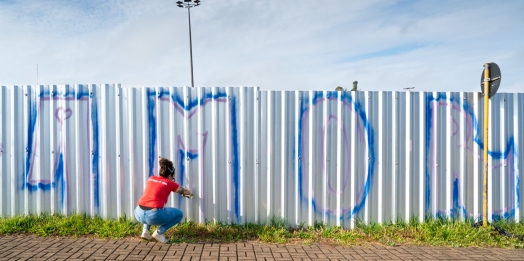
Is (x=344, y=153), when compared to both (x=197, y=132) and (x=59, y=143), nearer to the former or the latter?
(x=197, y=132)

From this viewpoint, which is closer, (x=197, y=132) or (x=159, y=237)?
(x=159, y=237)

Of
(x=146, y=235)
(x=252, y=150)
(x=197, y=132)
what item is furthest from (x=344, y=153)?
(x=146, y=235)

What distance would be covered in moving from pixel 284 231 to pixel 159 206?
6.08 feet

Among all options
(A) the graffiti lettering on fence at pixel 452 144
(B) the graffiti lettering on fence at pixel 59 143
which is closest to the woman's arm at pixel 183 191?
(B) the graffiti lettering on fence at pixel 59 143

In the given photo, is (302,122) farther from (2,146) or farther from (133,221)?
(2,146)

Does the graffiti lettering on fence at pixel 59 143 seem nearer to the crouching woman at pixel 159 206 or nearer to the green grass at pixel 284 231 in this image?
the green grass at pixel 284 231

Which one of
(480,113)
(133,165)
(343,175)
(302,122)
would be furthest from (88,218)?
(480,113)

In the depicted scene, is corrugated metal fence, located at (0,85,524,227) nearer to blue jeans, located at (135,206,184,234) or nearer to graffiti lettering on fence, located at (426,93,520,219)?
graffiti lettering on fence, located at (426,93,520,219)

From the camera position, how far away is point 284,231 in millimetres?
4871

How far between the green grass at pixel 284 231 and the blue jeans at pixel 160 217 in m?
0.24

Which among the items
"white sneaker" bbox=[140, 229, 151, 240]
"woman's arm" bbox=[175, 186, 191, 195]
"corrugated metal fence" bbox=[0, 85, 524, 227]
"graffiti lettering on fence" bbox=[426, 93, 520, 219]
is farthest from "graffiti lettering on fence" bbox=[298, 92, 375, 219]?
"white sneaker" bbox=[140, 229, 151, 240]

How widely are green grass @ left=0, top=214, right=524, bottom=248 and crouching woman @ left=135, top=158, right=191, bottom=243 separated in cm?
27

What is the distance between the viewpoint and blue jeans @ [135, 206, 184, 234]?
4473 millimetres

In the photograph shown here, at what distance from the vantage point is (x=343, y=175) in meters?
5.10
